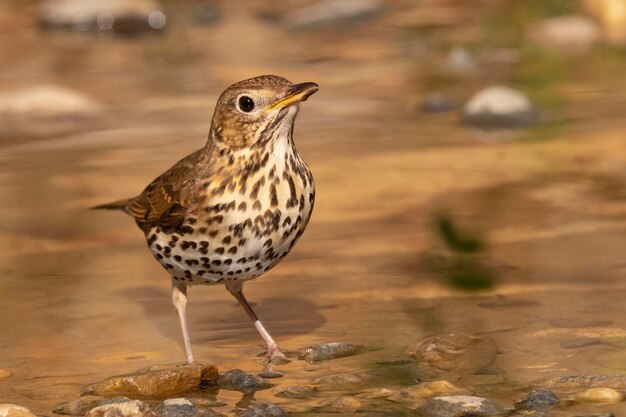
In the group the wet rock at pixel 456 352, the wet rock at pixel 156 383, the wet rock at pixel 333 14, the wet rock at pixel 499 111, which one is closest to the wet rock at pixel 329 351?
the wet rock at pixel 456 352

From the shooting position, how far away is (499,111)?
35.2 ft

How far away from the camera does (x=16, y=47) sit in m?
14.7

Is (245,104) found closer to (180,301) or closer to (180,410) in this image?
(180,301)

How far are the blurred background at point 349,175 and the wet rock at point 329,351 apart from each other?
0.13m

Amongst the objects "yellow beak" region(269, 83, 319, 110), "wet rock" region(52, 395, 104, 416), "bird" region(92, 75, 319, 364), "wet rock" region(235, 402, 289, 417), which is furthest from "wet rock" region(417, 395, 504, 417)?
"yellow beak" region(269, 83, 319, 110)

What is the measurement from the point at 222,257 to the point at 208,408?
0.75m

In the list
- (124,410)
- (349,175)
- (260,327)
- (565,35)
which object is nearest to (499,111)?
(349,175)

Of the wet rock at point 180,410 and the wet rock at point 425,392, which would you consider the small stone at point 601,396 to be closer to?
the wet rock at point 425,392

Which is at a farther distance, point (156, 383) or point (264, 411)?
point (156, 383)

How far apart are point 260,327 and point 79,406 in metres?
1.21

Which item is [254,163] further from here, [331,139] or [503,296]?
[331,139]

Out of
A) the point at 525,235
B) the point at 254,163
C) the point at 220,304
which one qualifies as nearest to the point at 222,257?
the point at 254,163

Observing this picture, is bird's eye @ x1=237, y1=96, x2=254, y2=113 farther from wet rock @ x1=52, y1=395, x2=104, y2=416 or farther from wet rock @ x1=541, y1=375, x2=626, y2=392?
wet rock @ x1=541, y1=375, x2=626, y2=392

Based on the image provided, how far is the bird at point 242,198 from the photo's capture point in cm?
598
